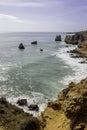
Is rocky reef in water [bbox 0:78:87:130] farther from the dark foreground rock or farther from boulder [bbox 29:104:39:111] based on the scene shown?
boulder [bbox 29:104:39:111]

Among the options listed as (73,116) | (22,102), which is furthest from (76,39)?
(73,116)

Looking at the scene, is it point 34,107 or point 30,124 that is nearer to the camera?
point 30,124

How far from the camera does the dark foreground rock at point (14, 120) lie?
17.8 metres

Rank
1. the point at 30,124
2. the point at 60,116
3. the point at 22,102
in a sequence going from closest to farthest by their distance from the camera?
1. the point at 30,124
2. the point at 60,116
3. the point at 22,102

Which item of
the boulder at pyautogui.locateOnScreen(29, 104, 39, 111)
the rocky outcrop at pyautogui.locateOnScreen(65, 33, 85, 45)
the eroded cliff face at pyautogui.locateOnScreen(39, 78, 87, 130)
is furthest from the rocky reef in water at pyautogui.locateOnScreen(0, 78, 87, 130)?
the rocky outcrop at pyautogui.locateOnScreen(65, 33, 85, 45)

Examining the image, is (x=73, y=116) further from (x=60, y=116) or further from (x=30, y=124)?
(x=30, y=124)

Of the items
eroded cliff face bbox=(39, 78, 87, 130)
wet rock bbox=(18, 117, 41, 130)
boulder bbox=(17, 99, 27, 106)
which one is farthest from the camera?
boulder bbox=(17, 99, 27, 106)

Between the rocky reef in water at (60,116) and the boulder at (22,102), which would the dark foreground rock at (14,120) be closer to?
the rocky reef in water at (60,116)

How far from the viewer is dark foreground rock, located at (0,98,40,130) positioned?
17.8 meters

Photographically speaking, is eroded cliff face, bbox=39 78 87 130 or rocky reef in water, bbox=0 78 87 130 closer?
eroded cliff face, bbox=39 78 87 130

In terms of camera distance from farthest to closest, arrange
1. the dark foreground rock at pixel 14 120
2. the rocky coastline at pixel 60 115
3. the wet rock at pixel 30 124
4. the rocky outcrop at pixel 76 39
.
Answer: the rocky outcrop at pixel 76 39, the dark foreground rock at pixel 14 120, the wet rock at pixel 30 124, the rocky coastline at pixel 60 115

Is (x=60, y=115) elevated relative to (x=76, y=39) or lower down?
elevated

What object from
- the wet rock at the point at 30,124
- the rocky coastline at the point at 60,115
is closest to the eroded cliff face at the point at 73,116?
the rocky coastline at the point at 60,115

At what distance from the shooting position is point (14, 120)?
814 inches
